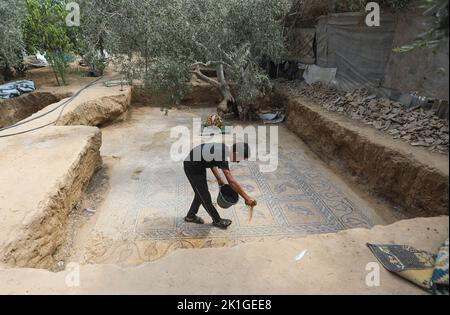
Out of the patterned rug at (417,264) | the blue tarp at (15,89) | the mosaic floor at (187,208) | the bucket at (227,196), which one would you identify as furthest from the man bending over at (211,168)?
the blue tarp at (15,89)

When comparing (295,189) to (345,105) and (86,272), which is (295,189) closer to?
(345,105)

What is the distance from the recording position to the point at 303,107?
8.22 meters

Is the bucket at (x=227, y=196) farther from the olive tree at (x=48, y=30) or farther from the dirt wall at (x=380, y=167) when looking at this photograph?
the olive tree at (x=48, y=30)

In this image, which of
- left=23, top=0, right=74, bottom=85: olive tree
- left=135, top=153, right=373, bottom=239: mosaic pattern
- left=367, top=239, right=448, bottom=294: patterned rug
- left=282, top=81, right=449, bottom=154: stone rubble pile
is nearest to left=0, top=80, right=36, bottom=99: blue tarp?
left=23, top=0, right=74, bottom=85: olive tree

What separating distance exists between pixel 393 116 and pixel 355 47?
2704 millimetres

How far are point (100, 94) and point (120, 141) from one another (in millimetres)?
2252

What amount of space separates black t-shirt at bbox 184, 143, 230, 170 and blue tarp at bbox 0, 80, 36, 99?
375 inches

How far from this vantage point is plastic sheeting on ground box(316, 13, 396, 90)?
661cm

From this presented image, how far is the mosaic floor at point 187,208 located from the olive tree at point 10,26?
5.77 m

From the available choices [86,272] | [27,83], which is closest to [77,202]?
[86,272]

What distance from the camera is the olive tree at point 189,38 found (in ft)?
23.8

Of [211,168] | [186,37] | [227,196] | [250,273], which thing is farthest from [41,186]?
[186,37]

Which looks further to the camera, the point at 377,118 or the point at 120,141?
the point at 120,141

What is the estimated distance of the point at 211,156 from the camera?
3.82 m
